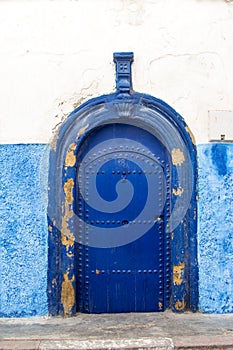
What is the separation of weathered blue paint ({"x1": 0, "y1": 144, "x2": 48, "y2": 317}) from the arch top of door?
0.10 m

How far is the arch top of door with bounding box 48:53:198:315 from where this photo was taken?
5004mm

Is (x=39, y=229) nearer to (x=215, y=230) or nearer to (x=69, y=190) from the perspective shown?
(x=69, y=190)

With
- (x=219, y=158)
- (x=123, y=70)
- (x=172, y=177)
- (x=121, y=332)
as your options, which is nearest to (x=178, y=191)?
(x=172, y=177)

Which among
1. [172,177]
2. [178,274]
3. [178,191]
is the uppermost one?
[172,177]

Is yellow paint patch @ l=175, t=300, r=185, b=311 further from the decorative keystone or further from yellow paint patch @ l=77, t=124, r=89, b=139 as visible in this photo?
the decorative keystone

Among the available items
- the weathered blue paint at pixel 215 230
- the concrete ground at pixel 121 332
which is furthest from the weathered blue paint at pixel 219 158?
the concrete ground at pixel 121 332

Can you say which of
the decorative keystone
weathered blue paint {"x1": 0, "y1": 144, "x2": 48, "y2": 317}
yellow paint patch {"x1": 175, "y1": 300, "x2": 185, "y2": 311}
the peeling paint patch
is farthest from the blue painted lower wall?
the decorative keystone

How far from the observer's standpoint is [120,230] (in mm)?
5160

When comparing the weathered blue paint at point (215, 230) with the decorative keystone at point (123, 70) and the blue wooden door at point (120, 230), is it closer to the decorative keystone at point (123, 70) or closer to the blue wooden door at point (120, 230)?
the blue wooden door at point (120, 230)

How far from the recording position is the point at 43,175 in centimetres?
505

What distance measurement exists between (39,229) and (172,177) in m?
1.37

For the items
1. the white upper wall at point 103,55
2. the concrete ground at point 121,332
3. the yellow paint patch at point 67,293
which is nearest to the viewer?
the concrete ground at point 121,332

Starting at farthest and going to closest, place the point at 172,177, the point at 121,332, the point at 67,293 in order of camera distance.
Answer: the point at 172,177 < the point at 67,293 < the point at 121,332

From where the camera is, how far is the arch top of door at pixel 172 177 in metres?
5.00
